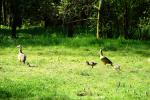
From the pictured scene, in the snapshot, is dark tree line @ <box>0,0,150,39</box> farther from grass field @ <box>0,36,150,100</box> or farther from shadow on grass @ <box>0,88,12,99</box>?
shadow on grass @ <box>0,88,12,99</box>

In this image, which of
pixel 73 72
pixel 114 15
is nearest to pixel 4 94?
pixel 73 72

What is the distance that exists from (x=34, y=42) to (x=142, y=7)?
38.0ft

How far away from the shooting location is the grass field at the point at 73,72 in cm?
1523

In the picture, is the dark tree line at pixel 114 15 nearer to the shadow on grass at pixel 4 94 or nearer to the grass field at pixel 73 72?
the grass field at pixel 73 72

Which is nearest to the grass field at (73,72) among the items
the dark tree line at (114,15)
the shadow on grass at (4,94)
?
the shadow on grass at (4,94)

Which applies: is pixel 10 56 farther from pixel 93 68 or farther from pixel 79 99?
pixel 79 99

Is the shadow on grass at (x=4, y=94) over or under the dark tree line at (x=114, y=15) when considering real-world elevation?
under

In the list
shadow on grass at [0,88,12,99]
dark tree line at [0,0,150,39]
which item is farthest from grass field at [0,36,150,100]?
dark tree line at [0,0,150,39]

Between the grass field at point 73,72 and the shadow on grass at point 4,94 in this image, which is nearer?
the shadow on grass at point 4,94

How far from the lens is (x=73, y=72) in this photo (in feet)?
66.0

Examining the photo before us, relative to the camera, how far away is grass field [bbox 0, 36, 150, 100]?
50.0 feet

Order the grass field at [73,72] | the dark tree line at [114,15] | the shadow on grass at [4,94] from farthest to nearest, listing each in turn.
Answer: the dark tree line at [114,15], the grass field at [73,72], the shadow on grass at [4,94]

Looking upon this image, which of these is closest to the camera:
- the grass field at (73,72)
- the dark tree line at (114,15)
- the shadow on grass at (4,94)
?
the shadow on grass at (4,94)

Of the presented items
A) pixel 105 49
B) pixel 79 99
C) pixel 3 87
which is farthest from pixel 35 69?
pixel 105 49
